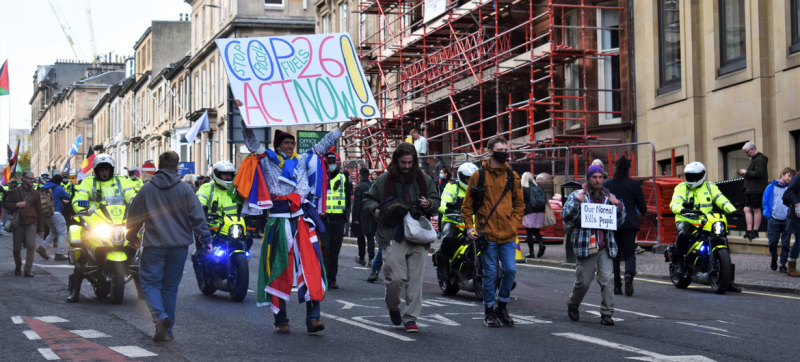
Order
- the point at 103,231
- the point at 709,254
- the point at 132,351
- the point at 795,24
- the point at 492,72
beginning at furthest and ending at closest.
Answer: the point at 492,72 → the point at 795,24 → the point at 709,254 → the point at 103,231 → the point at 132,351

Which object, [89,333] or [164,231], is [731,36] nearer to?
[164,231]

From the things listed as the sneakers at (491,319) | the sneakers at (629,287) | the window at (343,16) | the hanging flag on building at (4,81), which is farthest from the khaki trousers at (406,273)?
the window at (343,16)

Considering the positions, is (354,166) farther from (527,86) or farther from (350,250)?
(350,250)

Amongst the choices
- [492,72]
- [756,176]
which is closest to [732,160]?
[756,176]

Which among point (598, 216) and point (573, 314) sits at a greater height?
point (598, 216)

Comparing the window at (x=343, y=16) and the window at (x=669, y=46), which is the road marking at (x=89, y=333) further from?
the window at (x=343, y=16)

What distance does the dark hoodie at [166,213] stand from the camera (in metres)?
8.84

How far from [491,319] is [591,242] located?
132 centimetres

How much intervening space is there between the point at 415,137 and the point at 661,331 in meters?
14.6

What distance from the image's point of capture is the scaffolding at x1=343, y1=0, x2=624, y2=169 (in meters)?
26.1

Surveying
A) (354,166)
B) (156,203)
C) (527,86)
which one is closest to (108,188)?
(156,203)

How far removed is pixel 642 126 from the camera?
25281 millimetres

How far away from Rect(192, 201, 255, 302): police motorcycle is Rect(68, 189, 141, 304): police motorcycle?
2.83 ft

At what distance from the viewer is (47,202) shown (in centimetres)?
2047
